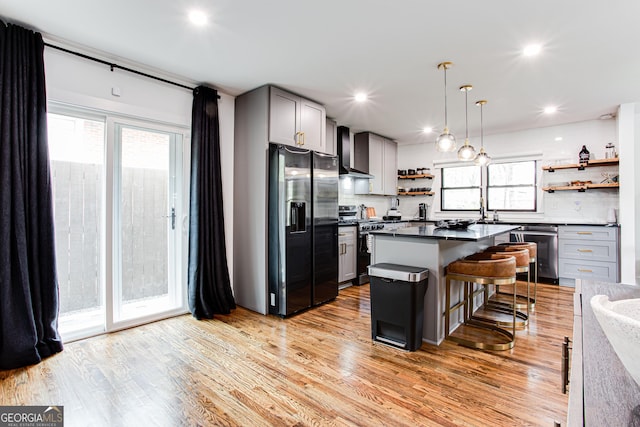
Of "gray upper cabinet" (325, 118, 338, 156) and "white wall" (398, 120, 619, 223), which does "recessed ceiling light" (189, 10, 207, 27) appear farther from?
"white wall" (398, 120, 619, 223)

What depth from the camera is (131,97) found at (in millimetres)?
3162

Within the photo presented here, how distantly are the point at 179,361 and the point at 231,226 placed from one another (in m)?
1.79

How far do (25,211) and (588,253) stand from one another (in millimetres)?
6645

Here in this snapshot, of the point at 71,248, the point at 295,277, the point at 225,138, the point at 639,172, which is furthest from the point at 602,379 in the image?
the point at 639,172

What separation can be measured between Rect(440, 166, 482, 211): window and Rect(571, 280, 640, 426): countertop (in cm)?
576

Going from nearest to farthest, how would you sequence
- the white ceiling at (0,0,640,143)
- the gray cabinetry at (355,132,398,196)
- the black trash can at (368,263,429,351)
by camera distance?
the white ceiling at (0,0,640,143) → the black trash can at (368,263,429,351) → the gray cabinetry at (355,132,398,196)

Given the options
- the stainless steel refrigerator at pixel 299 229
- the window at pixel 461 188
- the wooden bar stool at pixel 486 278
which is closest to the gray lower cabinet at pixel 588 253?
the window at pixel 461 188

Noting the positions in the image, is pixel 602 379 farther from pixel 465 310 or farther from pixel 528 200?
pixel 528 200

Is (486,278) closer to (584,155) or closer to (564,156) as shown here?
(584,155)

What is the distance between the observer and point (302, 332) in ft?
10.3

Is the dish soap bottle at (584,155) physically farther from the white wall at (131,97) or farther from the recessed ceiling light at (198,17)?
the recessed ceiling light at (198,17)

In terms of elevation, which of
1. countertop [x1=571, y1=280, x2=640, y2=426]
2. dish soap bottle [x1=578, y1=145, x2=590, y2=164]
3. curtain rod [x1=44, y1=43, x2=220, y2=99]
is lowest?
countertop [x1=571, y1=280, x2=640, y2=426]

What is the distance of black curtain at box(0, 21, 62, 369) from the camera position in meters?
2.36

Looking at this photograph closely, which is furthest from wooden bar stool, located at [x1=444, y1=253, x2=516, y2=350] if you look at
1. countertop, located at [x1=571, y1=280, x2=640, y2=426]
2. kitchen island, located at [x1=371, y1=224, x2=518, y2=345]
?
countertop, located at [x1=571, y1=280, x2=640, y2=426]
